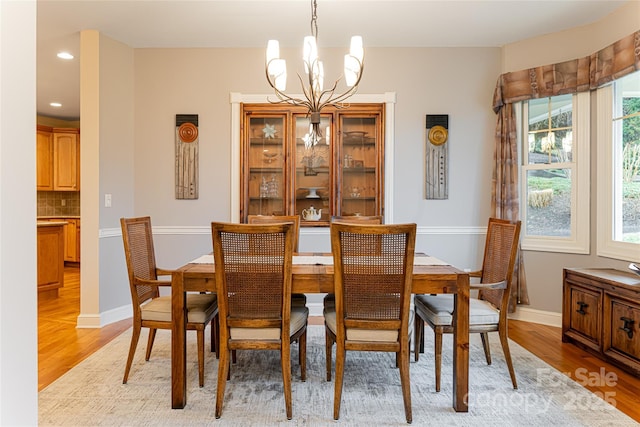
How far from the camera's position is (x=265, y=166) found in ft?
13.0

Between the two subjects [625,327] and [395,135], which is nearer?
[625,327]

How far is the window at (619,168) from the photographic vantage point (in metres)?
3.05

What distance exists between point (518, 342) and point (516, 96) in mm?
2248

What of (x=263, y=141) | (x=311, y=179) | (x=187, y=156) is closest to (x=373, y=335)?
(x=311, y=179)

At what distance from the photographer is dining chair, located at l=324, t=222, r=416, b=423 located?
182 cm

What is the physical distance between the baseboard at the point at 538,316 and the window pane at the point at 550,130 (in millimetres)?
1436

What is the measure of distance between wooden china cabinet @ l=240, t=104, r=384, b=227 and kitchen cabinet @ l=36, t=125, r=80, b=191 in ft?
14.9

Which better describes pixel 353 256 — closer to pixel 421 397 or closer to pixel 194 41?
pixel 421 397

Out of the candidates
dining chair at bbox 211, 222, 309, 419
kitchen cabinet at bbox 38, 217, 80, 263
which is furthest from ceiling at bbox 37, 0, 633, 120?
kitchen cabinet at bbox 38, 217, 80, 263

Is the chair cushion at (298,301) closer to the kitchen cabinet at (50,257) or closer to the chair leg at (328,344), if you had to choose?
the chair leg at (328,344)

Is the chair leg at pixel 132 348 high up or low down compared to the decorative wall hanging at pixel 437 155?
down

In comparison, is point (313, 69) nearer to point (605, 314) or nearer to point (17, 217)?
point (17, 217)

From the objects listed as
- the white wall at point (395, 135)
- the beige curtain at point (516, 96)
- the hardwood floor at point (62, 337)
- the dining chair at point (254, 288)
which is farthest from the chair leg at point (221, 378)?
the beige curtain at point (516, 96)

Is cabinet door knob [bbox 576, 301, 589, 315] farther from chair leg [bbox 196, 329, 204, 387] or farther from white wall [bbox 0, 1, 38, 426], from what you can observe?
white wall [bbox 0, 1, 38, 426]
